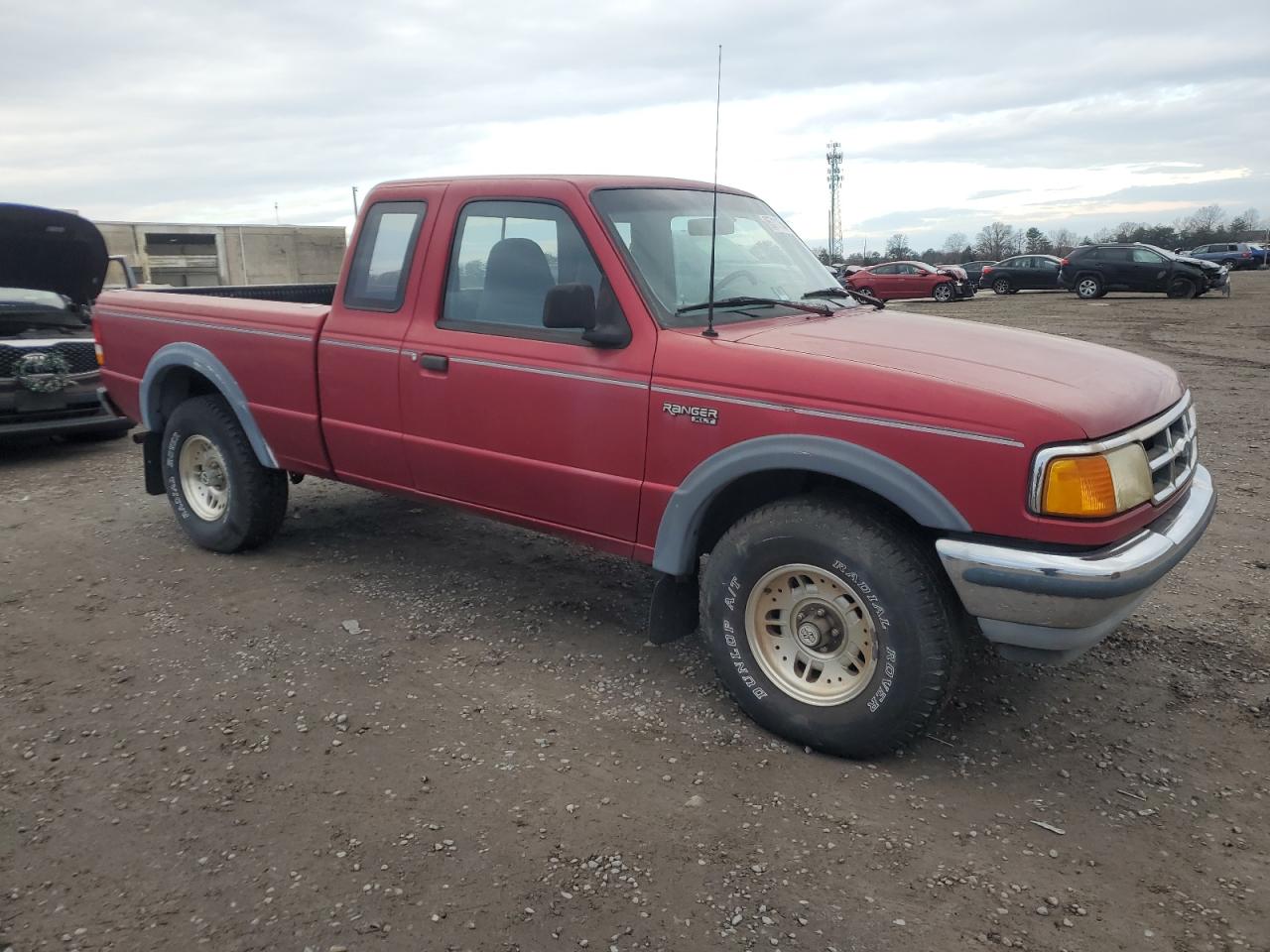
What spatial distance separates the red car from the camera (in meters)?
28.1

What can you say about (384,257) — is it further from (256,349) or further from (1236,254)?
(1236,254)

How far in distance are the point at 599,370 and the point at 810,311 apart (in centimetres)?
98

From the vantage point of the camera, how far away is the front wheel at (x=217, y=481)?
5.24 meters

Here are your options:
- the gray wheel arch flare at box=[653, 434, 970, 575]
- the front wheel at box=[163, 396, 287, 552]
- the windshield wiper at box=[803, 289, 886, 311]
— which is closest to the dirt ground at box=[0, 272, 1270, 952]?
the front wheel at box=[163, 396, 287, 552]

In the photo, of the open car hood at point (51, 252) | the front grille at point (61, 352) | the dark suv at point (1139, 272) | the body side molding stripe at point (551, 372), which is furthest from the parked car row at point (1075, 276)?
the body side molding stripe at point (551, 372)

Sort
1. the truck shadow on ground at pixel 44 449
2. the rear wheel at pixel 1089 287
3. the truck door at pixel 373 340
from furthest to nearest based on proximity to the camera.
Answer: the rear wheel at pixel 1089 287 < the truck shadow on ground at pixel 44 449 < the truck door at pixel 373 340

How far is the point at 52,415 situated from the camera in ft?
26.0

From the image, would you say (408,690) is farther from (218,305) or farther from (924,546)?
(218,305)

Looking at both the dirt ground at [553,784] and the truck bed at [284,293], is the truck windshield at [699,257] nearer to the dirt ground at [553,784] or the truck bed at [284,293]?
the dirt ground at [553,784]

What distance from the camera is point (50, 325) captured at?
849cm

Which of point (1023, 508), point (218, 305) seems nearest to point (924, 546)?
point (1023, 508)

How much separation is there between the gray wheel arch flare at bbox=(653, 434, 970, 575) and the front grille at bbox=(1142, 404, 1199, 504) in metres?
0.77

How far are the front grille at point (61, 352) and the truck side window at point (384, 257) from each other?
4643mm

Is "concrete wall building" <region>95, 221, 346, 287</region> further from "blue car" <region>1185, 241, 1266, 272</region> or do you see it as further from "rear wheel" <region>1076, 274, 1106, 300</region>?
"blue car" <region>1185, 241, 1266, 272</region>
